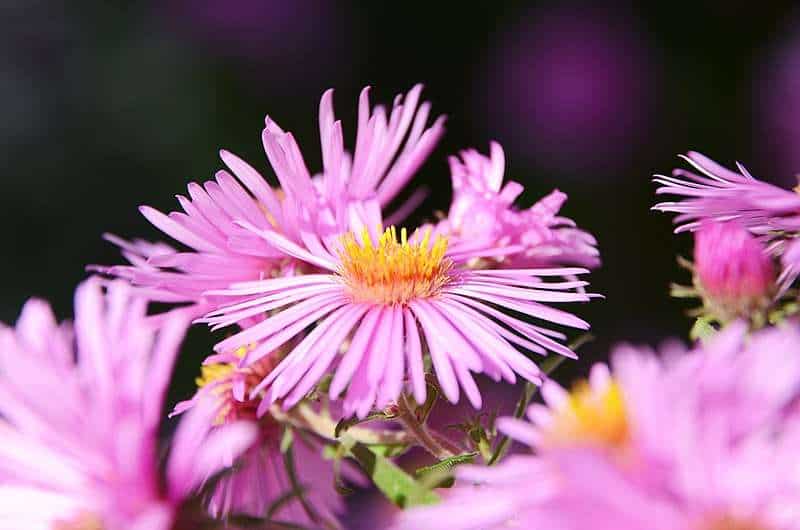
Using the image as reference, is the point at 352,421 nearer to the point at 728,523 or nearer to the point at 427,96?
the point at 728,523

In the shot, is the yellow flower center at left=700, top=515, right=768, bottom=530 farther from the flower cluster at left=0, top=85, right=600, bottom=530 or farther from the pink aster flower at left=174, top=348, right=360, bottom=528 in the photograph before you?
the pink aster flower at left=174, top=348, right=360, bottom=528

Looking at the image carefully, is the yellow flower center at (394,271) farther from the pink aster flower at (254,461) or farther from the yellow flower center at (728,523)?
the yellow flower center at (728,523)

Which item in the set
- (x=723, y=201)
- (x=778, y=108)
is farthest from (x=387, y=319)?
(x=778, y=108)

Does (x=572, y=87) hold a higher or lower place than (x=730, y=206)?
higher

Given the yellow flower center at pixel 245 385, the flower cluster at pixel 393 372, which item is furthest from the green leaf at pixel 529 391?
the yellow flower center at pixel 245 385

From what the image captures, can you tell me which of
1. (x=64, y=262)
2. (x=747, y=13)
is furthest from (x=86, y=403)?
(x=747, y=13)

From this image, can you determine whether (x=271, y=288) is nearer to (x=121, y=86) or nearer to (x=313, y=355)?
(x=313, y=355)

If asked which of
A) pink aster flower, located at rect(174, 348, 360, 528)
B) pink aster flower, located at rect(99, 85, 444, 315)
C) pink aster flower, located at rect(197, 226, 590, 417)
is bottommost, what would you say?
pink aster flower, located at rect(174, 348, 360, 528)

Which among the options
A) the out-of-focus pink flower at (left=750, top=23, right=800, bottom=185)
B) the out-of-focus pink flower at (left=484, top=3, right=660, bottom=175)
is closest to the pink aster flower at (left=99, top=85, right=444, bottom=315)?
the out-of-focus pink flower at (left=484, top=3, right=660, bottom=175)
